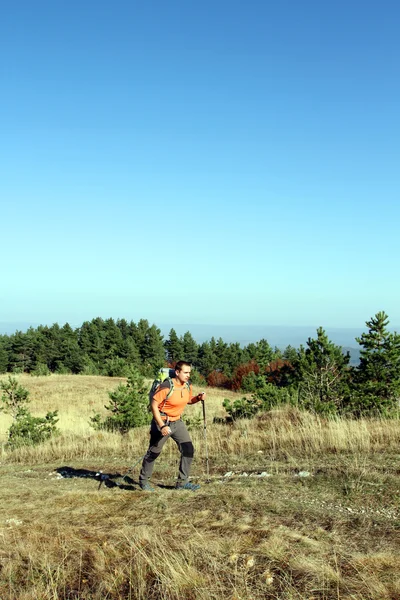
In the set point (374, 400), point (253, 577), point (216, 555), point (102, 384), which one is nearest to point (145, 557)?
point (216, 555)

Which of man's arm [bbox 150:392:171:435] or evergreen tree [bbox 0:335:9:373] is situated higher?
man's arm [bbox 150:392:171:435]

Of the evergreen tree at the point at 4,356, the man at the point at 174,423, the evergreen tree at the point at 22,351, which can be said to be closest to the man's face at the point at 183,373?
the man at the point at 174,423

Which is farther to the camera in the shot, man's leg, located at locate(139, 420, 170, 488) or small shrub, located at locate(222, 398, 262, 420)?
small shrub, located at locate(222, 398, 262, 420)

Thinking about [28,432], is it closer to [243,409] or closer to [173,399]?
[243,409]

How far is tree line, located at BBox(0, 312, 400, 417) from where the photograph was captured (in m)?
16.2

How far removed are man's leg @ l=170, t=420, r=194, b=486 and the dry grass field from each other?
350 millimetres

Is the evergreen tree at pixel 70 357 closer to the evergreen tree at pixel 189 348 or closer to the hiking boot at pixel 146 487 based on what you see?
the evergreen tree at pixel 189 348

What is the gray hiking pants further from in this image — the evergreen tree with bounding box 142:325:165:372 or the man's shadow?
the evergreen tree with bounding box 142:325:165:372

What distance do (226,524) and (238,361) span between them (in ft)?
261

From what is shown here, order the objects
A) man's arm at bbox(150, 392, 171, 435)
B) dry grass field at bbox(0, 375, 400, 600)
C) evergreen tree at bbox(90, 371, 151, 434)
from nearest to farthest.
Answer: dry grass field at bbox(0, 375, 400, 600)
man's arm at bbox(150, 392, 171, 435)
evergreen tree at bbox(90, 371, 151, 434)

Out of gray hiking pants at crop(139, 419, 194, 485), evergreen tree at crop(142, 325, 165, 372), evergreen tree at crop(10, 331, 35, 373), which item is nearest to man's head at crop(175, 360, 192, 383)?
gray hiking pants at crop(139, 419, 194, 485)

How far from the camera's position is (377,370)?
59.1ft

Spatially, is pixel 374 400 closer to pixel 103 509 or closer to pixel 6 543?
pixel 103 509

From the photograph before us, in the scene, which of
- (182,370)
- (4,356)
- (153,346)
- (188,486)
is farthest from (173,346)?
(182,370)
